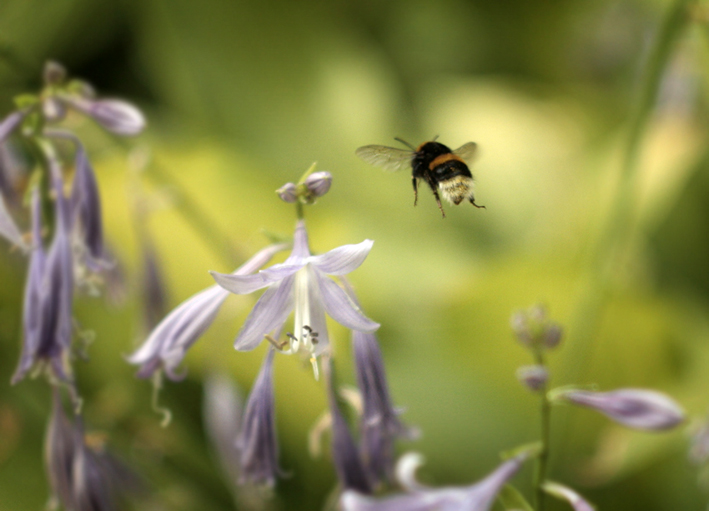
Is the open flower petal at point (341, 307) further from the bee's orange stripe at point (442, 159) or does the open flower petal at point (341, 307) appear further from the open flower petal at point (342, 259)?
the bee's orange stripe at point (442, 159)

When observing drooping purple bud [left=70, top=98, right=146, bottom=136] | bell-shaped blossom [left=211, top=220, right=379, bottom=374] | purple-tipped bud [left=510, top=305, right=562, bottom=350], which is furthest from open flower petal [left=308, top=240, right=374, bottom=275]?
drooping purple bud [left=70, top=98, right=146, bottom=136]

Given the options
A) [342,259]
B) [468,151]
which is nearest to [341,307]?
[342,259]

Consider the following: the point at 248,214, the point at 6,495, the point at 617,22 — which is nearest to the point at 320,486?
the point at 6,495

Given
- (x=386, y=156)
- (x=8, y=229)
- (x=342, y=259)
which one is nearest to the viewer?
(x=342, y=259)

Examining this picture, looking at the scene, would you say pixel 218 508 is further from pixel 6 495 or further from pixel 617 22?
pixel 617 22

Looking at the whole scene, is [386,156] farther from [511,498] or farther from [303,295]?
[511,498]
